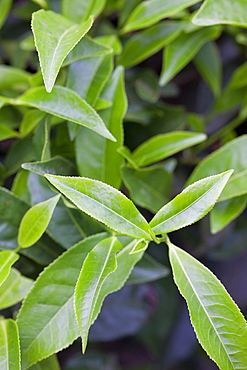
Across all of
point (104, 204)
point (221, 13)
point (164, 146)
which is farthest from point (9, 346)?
point (221, 13)

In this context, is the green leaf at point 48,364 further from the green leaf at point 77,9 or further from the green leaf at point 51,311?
the green leaf at point 77,9

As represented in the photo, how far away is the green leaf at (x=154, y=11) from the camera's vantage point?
59cm

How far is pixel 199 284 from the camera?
1.47ft

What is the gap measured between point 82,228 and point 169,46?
0.32 meters

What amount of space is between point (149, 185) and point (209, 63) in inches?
13.4

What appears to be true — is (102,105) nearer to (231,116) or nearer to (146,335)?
(231,116)

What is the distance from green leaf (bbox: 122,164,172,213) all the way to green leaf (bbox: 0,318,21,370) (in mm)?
217

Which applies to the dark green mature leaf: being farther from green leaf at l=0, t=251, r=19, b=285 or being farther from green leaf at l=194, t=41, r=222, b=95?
green leaf at l=194, t=41, r=222, b=95

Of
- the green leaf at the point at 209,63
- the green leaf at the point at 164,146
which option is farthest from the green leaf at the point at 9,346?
the green leaf at the point at 209,63

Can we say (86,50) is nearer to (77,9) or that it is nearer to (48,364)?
(77,9)

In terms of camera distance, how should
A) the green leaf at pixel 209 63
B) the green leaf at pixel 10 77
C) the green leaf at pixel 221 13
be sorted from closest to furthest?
the green leaf at pixel 221 13 → the green leaf at pixel 10 77 → the green leaf at pixel 209 63

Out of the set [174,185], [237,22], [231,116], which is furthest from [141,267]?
[231,116]

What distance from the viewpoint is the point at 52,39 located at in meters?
0.46

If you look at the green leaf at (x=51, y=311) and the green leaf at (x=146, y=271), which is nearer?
the green leaf at (x=51, y=311)
